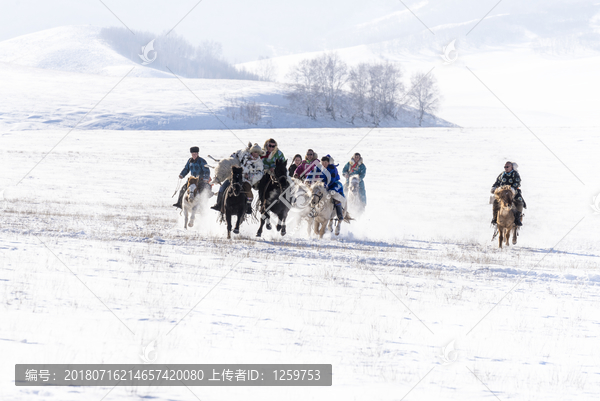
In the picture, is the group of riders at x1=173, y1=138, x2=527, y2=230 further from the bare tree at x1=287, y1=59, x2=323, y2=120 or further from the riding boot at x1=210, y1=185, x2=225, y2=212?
Answer: the bare tree at x1=287, y1=59, x2=323, y2=120

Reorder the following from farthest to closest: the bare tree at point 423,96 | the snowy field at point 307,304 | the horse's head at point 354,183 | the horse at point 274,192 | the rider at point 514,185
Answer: the bare tree at point 423,96
the horse's head at point 354,183
the rider at point 514,185
the horse at point 274,192
the snowy field at point 307,304

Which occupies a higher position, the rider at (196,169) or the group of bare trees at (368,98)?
the group of bare trees at (368,98)

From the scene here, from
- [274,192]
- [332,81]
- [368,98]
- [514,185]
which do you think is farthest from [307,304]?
[332,81]

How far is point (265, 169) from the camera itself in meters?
13.0

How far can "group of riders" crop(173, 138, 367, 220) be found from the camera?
502 inches

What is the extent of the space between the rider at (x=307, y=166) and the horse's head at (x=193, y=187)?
236 cm

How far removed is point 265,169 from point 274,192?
57 centimetres

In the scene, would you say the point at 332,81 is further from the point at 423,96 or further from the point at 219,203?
the point at 219,203

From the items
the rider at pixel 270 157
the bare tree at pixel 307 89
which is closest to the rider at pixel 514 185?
the rider at pixel 270 157

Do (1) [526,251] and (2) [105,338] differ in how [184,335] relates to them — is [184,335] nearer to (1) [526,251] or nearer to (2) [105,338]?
(2) [105,338]

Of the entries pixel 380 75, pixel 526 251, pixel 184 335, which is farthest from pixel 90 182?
pixel 380 75

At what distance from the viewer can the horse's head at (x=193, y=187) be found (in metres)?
13.4

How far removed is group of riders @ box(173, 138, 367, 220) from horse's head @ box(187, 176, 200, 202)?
0.54 ft

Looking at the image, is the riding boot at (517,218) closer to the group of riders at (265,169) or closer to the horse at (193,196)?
the group of riders at (265,169)
